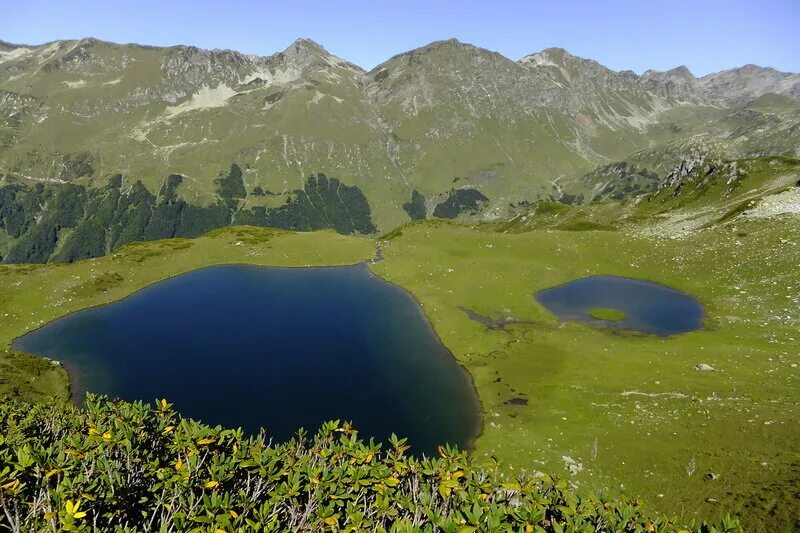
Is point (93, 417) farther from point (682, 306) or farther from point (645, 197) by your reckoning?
point (645, 197)

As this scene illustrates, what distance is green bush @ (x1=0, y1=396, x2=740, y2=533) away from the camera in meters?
16.9

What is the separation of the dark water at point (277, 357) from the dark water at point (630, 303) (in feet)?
83.9

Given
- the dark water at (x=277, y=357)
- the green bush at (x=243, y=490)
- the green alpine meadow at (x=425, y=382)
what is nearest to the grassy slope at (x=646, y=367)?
the green alpine meadow at (x=425, y=382)

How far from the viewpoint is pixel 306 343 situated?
62250 mm

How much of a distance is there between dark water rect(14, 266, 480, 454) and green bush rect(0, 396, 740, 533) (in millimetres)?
18537

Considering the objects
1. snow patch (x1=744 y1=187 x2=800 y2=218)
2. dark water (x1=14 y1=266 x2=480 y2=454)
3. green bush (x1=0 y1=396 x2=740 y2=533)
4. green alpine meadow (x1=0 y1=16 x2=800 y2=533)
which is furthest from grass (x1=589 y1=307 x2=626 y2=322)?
green bush (x1=0 y1=396 x2=740 y2=533)

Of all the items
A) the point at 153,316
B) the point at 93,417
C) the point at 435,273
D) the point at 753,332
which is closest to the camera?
the point at 93,417

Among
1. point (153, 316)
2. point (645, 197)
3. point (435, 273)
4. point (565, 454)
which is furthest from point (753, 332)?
point (645, 197)

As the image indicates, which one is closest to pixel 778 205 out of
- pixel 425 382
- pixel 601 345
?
pixel 601 345

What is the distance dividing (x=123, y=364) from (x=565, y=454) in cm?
5317

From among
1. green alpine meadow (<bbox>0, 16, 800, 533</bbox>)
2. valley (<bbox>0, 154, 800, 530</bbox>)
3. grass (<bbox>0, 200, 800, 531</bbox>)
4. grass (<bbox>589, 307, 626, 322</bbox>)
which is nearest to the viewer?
green alpine meadow (<bbox>0, 16, 800, 533</bbox>)

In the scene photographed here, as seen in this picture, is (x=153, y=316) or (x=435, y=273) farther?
(x=435, y=273)

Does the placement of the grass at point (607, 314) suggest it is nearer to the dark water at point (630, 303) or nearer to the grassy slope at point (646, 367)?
the dark water at point (630, 303)

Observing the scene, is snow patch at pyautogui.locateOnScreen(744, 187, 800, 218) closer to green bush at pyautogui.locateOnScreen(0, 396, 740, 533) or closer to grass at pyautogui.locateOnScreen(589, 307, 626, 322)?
grass at pyautogui.locateOnScreen(589, 307, 626, 322)
